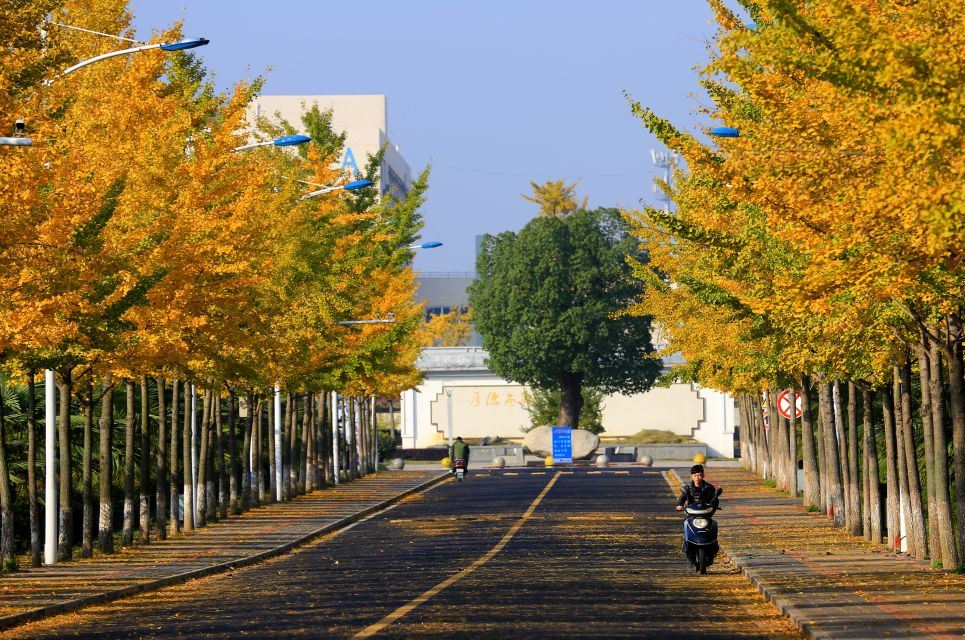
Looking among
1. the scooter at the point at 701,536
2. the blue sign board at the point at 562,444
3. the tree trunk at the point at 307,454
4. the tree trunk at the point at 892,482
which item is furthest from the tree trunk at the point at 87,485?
the blue sign board at the point at 562,444

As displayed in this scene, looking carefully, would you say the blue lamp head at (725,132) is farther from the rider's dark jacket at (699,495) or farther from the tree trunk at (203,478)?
the tree trunk at (203,478)

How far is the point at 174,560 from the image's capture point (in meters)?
30.0

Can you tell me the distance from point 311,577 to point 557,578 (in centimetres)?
392

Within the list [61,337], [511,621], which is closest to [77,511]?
[61,337]

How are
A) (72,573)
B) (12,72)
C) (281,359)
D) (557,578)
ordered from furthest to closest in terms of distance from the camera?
(281,359)
(72,573)
(557,578)
(12,72)

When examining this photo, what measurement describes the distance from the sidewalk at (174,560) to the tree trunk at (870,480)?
446 inches

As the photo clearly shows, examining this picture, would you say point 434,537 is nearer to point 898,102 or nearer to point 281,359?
point 281,359

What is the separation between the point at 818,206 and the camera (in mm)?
20016

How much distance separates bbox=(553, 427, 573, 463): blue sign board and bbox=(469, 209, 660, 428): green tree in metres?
10.9

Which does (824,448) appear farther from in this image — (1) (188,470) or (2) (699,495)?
(2) (699,495)

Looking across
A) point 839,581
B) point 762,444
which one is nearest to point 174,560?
point 839,581

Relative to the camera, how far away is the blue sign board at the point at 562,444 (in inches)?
3492

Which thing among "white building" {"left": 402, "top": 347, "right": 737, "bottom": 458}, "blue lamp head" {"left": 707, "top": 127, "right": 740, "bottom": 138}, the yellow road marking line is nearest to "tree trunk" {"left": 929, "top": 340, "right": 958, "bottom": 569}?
"blue lamp head" {"left": 707, "top": 127, "right": 740, "bottom": 138}

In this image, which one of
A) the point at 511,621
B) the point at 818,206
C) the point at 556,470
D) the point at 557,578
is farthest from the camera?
the point at 556,470
